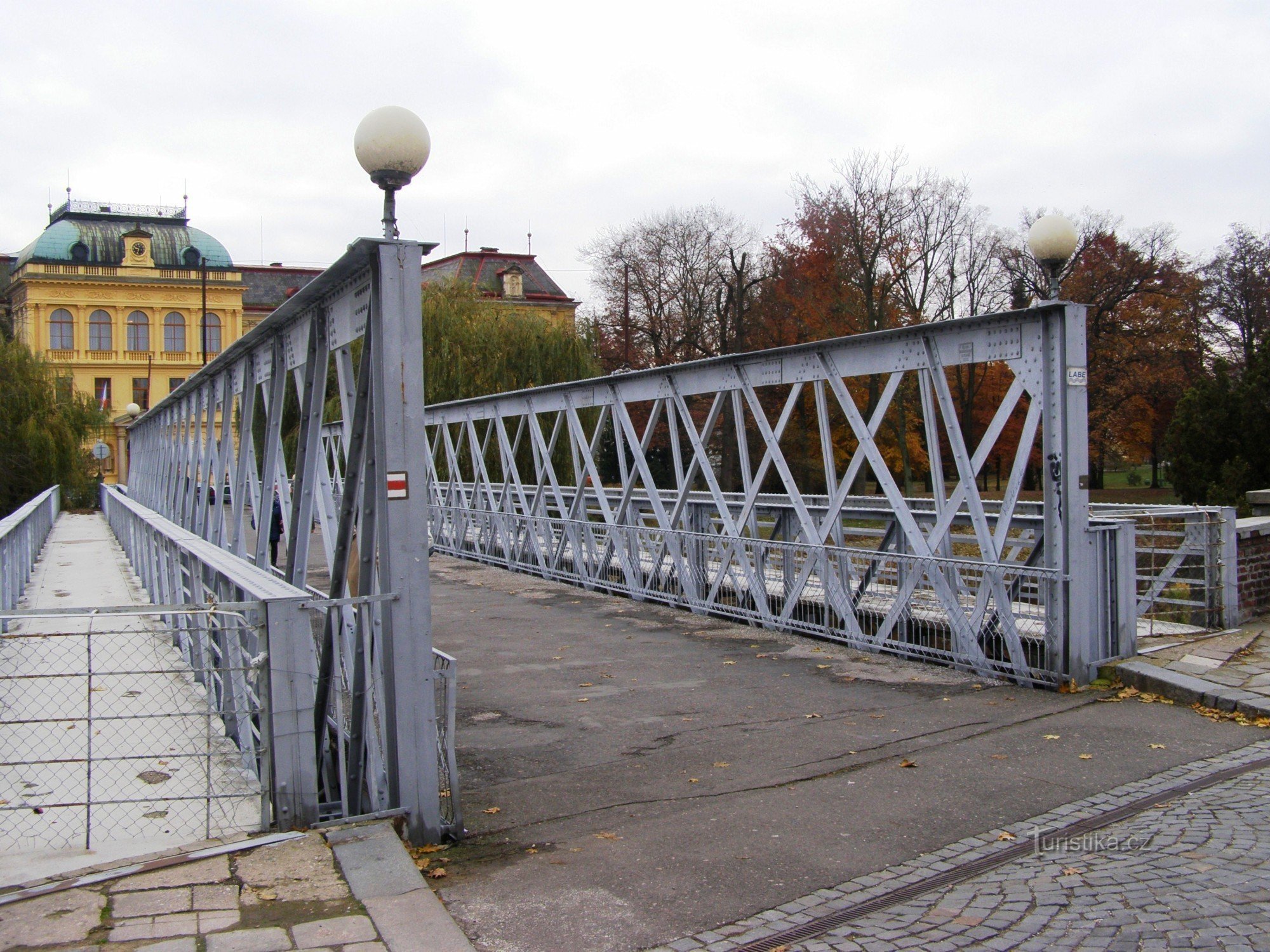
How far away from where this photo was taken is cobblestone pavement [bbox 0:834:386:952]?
3721 millimetres

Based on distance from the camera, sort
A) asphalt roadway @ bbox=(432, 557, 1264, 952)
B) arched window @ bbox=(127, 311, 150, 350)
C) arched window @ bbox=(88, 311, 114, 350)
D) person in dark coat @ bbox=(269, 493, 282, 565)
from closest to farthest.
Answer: asphalt roadway @ bbox=(432, 557, 1264, 952), person in dark coat @ bbox=(269, 493, 282, 565), arched window @ bbox=(88, 311, 114, 350), arched window @ bbox=(127, 311, 150, 350)

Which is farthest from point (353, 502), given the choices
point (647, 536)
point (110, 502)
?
point (110, 502)

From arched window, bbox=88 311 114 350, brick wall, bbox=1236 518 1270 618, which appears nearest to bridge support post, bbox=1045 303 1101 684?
brick wall, bbox=1236 518 1270 618

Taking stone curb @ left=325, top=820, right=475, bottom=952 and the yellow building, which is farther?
the yellow building

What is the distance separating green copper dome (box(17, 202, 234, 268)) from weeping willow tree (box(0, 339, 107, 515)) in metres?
31.8

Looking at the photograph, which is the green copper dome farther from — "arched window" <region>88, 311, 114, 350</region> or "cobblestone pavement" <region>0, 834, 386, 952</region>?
"cobblestone pavement" <region>0, 834, 386, 952</region>

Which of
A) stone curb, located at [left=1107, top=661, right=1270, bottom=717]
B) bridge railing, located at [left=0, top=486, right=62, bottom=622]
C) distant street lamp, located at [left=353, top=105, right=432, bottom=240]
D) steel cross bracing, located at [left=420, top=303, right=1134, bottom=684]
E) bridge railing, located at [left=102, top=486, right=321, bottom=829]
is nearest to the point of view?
bridge railing, located at [left=102, top=486, right=321, bottom=829]

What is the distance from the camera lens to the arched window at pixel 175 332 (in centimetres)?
6575

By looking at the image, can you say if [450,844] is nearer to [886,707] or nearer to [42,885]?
[42,885]

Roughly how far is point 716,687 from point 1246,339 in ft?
125

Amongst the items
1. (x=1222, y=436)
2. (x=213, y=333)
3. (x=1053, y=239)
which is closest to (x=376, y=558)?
(x=1053, y=239)

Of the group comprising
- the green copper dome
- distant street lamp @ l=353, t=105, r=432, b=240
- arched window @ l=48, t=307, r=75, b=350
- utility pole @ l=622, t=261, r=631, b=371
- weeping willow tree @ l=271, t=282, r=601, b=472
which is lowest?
distant street lamp @ l=353, t=105, r=432, b=240

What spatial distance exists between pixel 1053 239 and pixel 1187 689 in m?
3.46

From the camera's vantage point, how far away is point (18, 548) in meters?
12.7
